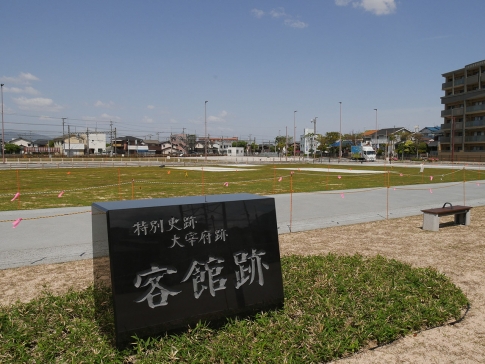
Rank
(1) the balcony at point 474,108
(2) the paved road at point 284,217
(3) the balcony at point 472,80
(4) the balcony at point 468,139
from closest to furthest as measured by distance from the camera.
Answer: (2) the paved road at point 284,217, (1) the balcony at point 474,108, (4) the balcony at point 468,139, (3) the balcony at point 472,80

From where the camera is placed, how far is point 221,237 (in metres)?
4.84

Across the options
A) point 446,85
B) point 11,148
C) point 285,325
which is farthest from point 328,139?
point 285,325

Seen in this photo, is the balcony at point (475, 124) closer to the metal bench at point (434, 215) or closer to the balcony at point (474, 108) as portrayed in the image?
the balcony at point (474, 108)

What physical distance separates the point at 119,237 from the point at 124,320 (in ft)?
2.90

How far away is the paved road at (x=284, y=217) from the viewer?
27.5 ft

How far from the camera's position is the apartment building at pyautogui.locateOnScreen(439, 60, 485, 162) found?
67688 mm

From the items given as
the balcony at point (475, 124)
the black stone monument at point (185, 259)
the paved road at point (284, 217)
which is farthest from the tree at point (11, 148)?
the black stone monument at point (185, 259)

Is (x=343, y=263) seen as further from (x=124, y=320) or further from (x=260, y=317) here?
(x=124, y=320)

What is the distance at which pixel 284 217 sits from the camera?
12617 mm

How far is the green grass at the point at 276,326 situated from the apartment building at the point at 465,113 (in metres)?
69.2

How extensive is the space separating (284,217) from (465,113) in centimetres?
7030

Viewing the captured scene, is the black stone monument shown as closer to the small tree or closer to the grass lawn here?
the grass lawn

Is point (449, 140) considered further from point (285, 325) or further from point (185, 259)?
point (185, 259)

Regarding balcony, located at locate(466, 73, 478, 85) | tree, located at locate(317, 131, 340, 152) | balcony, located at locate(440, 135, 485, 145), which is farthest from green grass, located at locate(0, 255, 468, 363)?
tree, located at locate(317, 131, 340, 152)
